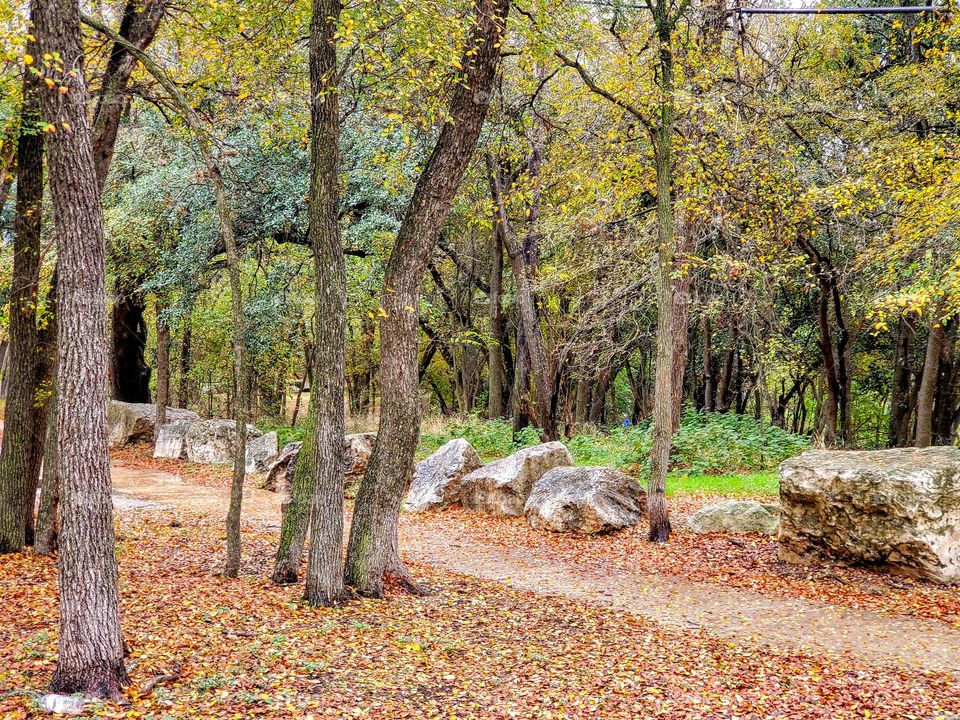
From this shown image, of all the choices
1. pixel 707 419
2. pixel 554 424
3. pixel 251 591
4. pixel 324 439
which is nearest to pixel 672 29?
pixel 324 439

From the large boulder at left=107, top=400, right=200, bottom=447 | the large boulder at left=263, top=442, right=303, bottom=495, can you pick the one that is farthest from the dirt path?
the large boulder at left=107, top=400, right=200, bottom=447

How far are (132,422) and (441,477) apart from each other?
12170 mm

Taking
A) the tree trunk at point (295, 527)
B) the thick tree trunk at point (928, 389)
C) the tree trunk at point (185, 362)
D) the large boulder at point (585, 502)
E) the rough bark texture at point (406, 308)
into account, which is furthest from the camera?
the tree trunk at point (185, 362)

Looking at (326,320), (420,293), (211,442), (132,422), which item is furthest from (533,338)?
(132,422)

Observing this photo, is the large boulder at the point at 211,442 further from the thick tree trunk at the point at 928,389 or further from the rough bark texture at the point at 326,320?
the thick tree trunk at the point at 928,389

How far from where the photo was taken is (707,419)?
739 inches

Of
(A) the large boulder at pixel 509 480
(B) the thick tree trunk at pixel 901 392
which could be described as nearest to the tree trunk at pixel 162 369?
(A) the large boulder at pixel 509 480

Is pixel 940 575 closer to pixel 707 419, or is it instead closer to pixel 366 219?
pixel 707 419

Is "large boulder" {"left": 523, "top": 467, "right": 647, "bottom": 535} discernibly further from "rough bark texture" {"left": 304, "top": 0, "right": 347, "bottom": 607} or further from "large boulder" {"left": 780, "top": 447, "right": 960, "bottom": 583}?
"rough bark texture" {"left": 304, "top": 0, "right": 347, "bottom": 607}

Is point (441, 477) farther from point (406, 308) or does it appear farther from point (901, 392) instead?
point (901, 392)

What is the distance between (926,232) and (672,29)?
5.52 metres

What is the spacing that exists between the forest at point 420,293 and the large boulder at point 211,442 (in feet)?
2.58

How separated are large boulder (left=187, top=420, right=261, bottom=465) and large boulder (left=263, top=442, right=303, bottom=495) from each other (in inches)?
151

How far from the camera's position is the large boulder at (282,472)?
15.8 metres
